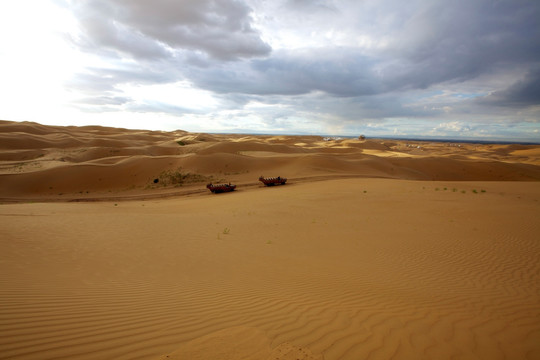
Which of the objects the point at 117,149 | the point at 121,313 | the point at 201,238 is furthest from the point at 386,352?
the point at 117,149

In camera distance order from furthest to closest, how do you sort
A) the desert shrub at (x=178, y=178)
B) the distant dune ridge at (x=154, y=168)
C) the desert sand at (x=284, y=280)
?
the desert shrub at (x=178, y=178)
the distant dune ridge at (x=154, y=168)
the desert sand at (x=284, y=280)

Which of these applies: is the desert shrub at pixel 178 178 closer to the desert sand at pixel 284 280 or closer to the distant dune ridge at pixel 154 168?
the distant dune ridge at pixel 154 168

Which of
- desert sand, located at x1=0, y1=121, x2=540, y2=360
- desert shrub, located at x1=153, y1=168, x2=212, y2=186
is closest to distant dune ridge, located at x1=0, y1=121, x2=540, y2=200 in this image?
desert shrub, located at x1=153, y1=168, x2=212, y2=186

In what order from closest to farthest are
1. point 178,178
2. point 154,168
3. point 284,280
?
point 284,280
point 178,178
point 154,168

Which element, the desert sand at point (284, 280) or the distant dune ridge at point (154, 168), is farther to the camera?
the distant dune ridge at point (154, 168)

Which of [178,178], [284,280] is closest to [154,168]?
[178,178]

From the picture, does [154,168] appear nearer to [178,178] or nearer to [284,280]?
[178,178]

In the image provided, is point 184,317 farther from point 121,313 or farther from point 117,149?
point 117,149

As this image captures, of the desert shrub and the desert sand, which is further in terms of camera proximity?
the desert shrub

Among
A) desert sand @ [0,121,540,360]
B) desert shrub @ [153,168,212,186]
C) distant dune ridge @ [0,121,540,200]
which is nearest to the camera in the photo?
desert sand @ [0,121,540,360]

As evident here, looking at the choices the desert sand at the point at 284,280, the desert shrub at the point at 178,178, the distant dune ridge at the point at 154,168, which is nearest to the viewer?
the desert sand at the point at 284,280

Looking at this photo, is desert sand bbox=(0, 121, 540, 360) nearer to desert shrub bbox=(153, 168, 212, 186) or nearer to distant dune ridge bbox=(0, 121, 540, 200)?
desert shrub bbox=(153, 168, 212, 186)

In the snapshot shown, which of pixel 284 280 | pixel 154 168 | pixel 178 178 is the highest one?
pixel 154 168

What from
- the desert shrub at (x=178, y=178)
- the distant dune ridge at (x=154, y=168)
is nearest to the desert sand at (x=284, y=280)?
the desert shrub at (x=178, y=178)
